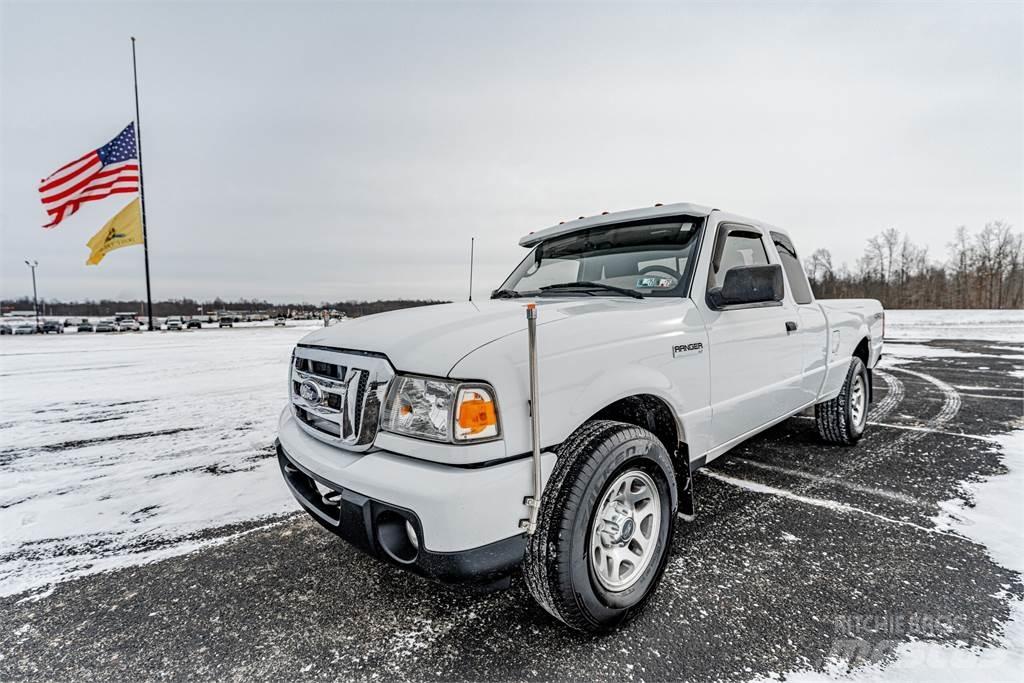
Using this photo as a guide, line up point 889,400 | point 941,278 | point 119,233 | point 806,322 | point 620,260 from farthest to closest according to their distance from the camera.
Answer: point 941,278 < point 119,233 < point 889,400 < point 806,322 < point 620,260

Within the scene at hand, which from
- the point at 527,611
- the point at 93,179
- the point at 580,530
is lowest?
the point at 527,611

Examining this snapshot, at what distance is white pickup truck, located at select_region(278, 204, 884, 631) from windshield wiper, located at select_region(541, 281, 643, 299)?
2cm

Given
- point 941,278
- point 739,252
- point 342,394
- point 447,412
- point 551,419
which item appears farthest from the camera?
point 941,278

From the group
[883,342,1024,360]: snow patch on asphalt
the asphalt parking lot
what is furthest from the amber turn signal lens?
[883,342,1024,360]: snow patch on asphalt

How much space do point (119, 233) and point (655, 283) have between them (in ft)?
82.9

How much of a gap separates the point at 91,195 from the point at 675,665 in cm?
2233

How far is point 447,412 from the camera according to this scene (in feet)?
5.83

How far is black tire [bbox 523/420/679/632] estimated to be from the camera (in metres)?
1.85

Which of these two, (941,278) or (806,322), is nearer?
(806,322)

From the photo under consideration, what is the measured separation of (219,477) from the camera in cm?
405

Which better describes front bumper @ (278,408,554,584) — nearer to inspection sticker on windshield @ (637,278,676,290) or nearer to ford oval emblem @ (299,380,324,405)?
ford oval emblem @ (299,380,324,405)

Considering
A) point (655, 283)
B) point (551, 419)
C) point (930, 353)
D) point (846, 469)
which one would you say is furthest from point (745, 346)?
point (930, 353)

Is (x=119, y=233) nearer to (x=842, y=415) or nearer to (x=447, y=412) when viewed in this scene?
(x=447, y=412)

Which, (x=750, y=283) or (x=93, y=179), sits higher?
(x=93, y=179)
